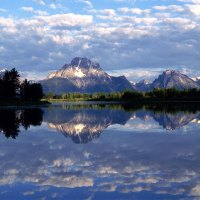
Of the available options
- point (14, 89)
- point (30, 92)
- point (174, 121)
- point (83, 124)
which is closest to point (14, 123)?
point (83, 124)

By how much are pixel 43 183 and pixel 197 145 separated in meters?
17.8

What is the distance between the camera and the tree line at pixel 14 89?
15488 centimetres

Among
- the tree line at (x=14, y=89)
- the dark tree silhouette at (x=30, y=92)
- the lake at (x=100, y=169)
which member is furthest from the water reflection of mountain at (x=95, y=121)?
the dark tree silhouette at (x=30, y=92)

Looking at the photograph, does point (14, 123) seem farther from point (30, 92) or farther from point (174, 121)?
point (30, 92)

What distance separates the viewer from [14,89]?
158 metres

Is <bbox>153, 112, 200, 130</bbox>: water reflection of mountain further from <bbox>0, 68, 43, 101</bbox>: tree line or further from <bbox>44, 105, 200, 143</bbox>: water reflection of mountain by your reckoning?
<bbox>0, 68, 43, 101</bbox>: tree line

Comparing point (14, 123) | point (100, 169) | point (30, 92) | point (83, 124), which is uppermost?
point (30, 92)

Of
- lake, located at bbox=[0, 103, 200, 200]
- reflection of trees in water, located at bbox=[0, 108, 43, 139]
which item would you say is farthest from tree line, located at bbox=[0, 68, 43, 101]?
lake, located at bbox=[0, 103, 200, 200]

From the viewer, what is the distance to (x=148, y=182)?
61.6 feet

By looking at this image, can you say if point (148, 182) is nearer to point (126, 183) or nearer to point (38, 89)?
point (126, 183)

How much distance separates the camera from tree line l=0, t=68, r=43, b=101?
15488 centimetres

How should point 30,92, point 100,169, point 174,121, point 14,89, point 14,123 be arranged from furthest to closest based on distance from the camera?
point 30,92 < point 14,89 < point 174,121 < point 14,123 < point 100,169

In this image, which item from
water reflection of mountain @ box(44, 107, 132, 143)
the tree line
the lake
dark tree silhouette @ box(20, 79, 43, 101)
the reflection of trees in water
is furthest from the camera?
dark tree silhouette @ box(20, 79, 43, 101)

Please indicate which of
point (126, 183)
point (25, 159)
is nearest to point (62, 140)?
point (25, 159)
